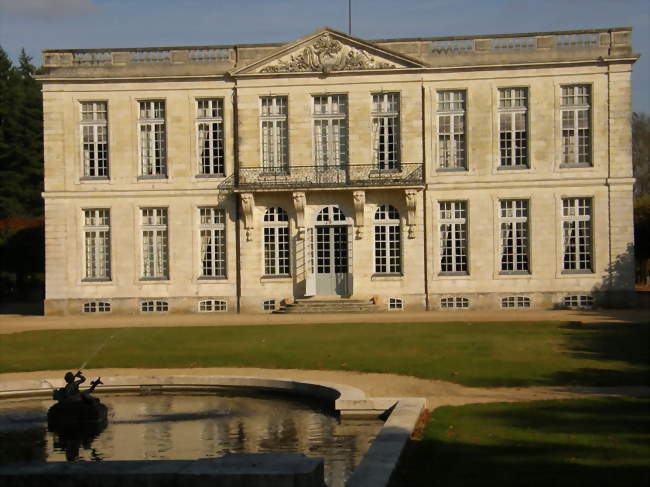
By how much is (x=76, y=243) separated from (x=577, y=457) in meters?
28.0

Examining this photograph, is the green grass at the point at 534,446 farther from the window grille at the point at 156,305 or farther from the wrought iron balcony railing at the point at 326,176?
the window grille at the point at 156,305

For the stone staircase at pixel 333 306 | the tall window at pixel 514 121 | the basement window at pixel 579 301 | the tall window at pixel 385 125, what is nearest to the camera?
the stone staircase at pixel 333 306

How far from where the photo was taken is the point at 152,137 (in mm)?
35875

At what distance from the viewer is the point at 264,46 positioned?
116 ft

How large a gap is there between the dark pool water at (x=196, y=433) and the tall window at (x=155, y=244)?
19713 millimetres

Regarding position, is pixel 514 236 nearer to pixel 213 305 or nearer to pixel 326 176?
pixel 326 176

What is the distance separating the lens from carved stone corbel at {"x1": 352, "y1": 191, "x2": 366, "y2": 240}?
34531mm

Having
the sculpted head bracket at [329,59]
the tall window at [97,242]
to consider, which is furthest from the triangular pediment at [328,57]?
the tall window at [97,242]

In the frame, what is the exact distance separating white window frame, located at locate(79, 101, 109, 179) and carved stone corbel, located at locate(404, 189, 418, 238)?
10648 millimetres

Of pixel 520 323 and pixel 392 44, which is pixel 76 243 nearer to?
pixel 392 44

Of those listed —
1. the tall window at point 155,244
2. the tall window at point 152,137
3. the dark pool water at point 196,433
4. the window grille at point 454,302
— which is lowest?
the dark pool water at point 196,433

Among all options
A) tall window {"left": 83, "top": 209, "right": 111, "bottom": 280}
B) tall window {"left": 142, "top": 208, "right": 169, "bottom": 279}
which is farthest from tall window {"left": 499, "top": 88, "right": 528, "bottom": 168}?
tall window {"left": 83, "top": 209, "right": 111, "bottom": 280}

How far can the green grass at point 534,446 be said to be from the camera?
31.0 feet

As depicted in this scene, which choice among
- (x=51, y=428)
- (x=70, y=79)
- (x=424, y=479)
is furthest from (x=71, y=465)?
(x=70, y=79)
